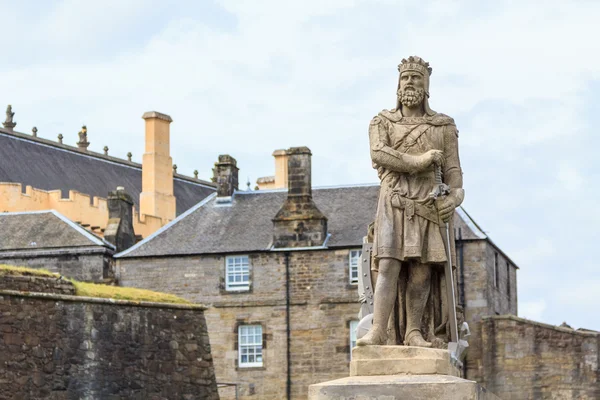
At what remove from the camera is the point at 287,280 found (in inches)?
1887

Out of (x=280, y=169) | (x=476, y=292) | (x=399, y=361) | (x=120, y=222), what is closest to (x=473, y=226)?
(x=476, y=292)

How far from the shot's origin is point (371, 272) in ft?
41.6

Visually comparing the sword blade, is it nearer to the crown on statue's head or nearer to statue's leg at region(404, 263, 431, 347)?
statue's leg at region(404, 263, 431, 347)

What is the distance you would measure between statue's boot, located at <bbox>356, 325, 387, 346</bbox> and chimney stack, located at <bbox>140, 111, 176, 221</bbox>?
46.9 metres

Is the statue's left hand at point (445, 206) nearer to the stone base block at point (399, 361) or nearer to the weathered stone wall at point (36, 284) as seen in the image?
the stone base block at point (399, 361)

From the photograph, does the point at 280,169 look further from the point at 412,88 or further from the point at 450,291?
the point at 450,291

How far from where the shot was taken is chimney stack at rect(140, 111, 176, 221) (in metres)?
58.8

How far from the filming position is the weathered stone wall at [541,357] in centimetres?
4684

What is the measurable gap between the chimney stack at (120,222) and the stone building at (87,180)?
5.04 metres

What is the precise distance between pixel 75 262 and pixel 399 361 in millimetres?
37795

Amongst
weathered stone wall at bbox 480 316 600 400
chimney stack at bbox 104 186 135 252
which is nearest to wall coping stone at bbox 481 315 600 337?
weathered stone wall at bbox 480 316 600 400

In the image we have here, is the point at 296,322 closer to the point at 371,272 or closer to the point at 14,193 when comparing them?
the point at 14,193

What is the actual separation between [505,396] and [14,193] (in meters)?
20.7

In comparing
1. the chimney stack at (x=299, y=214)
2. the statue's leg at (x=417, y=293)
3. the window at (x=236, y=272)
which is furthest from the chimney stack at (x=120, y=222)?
the statue's leg at (x=417, y=293)
